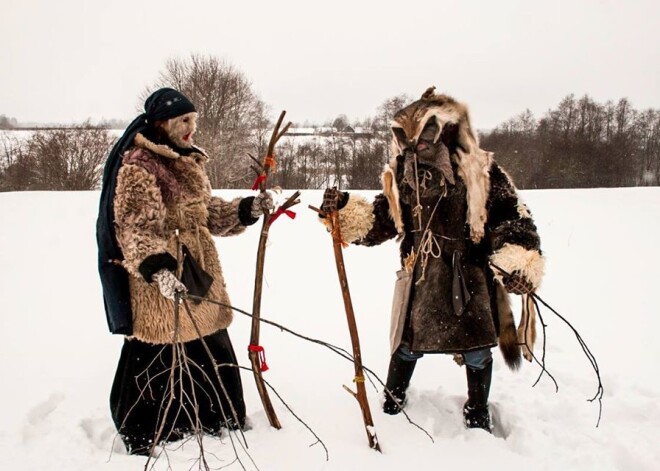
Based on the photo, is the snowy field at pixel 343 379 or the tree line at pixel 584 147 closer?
the snowy field at pixel 343 379

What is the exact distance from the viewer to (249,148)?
830 inches

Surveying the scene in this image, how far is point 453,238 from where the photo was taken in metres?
2.30

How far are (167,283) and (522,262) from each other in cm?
169

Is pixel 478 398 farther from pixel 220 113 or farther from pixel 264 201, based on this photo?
pixel 220 113

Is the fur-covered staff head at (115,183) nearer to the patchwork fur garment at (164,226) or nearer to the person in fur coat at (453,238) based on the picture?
the patchwork fur garment at (164,226)

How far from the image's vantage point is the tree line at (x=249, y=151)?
17.3m

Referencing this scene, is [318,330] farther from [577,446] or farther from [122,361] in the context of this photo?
[577,446]

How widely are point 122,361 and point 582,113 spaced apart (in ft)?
147

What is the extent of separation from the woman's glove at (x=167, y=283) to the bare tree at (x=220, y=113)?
18.2 metres

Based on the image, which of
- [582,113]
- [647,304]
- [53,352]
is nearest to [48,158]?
[53,352]

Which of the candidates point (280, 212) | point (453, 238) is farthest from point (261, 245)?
point (453, 238)

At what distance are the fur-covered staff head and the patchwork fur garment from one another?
0.05m

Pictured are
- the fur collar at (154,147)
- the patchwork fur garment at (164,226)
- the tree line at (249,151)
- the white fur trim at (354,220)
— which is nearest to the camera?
the patchwork fur garment at (164,226)

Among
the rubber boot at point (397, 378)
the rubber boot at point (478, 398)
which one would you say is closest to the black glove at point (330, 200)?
the rubber boot at point (397, 378)
